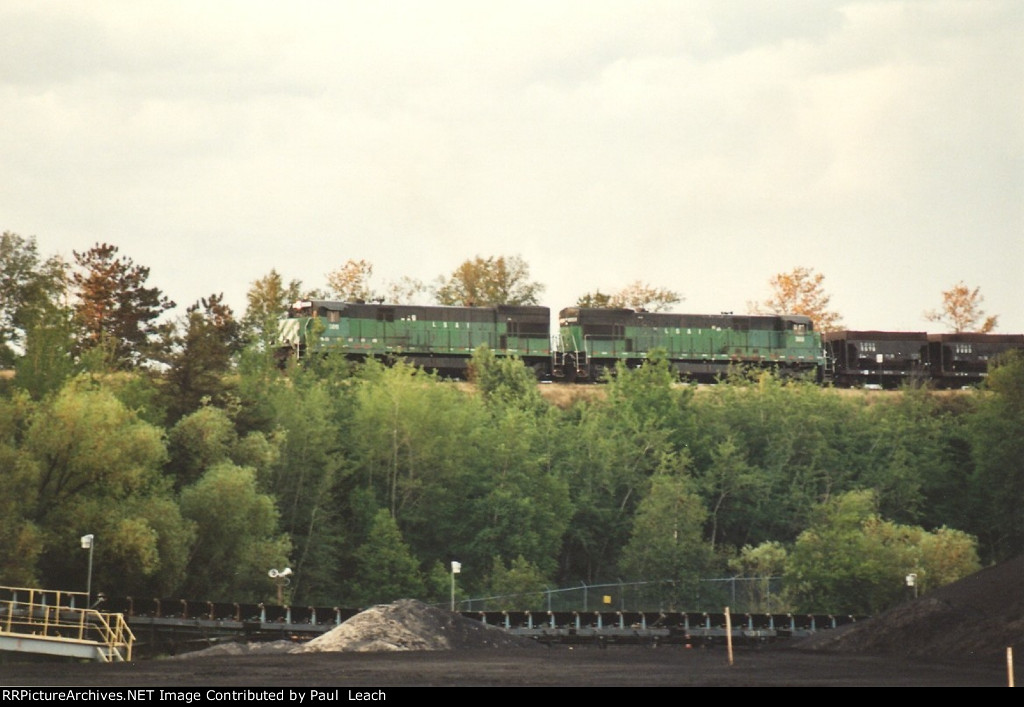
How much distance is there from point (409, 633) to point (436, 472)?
3903cm

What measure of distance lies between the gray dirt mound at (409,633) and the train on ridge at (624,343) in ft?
147

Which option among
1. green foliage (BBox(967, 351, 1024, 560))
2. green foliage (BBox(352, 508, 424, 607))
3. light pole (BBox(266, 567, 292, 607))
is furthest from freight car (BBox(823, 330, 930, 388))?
light pole (BBox(266, 567, 292, 607))

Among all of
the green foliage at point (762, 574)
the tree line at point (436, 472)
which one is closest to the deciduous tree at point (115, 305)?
the tree line at point (436, 472)

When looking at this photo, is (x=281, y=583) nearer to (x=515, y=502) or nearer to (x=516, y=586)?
(x=516, y=586)

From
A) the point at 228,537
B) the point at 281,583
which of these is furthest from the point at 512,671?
the point at 281,583

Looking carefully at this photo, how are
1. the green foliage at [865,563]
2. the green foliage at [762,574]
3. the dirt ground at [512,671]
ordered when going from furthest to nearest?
1. the green foliage at [762,574]
2. the green foliage at [865,563]
3. the dirt ground at [512,671]

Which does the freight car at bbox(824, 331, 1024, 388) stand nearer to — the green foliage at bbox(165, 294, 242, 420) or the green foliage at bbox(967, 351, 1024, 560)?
the green foliage at bbox(967, 351, 1024, 560)

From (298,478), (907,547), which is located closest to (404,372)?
(298,478)

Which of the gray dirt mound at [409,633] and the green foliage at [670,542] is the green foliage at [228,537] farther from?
the green foliage at [670,542]

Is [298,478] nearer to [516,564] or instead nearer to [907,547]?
[516,564]

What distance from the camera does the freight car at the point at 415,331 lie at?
97.9 metres

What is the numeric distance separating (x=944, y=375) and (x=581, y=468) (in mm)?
33429

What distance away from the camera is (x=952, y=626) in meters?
51.3

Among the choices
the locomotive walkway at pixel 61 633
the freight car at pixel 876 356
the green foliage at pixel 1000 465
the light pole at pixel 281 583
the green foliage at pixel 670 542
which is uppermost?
the freight car at pixel 876 356
